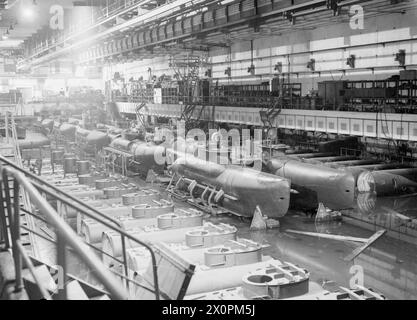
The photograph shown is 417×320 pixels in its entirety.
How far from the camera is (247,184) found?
13.2m

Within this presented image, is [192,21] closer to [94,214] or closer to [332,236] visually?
[332,236]

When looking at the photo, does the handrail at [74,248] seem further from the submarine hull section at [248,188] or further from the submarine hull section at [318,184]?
the submarine hull section at [318,184]

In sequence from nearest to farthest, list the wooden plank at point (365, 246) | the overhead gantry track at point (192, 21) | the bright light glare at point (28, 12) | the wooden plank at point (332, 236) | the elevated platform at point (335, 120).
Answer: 1. the wooden plank at point (365, 246)
2. the wooden plank at point (332, 236)
3. the elevated platform at point (335, 120)
4. the overhead gantry track at point (192, 21)
5. the bright light glare at point (28, 12)

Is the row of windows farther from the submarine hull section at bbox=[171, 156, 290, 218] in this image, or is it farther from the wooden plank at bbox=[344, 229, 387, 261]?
the submarine hull section at bbox=[171, 156, 290, 218]

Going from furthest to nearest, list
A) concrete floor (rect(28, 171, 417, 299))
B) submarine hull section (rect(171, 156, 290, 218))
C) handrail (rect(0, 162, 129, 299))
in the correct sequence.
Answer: submarine hull section (rect(171, 156, 290, 218)), concrete floor (rect(28, 171, 417, 299)), handrail (rect(0, 162, 129, 299))

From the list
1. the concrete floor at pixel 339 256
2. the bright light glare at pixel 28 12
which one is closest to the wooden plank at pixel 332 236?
the concrete floor at pixel 339 256

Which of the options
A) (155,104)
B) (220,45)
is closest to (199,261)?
(220,45)

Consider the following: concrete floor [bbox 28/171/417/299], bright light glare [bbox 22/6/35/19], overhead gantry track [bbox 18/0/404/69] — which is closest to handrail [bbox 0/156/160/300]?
concrete floor [bbox 28/171/417/299]

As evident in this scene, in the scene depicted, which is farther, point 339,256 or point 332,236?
point 332,236

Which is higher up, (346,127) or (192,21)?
(192,21)

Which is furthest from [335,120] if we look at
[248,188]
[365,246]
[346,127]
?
[365,246]

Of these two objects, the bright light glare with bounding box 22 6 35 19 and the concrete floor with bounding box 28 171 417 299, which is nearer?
the concrete floor with bounding box 28 171 417 299

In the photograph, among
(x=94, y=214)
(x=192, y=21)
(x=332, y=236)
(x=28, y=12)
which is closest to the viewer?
(x=94, y=214)
